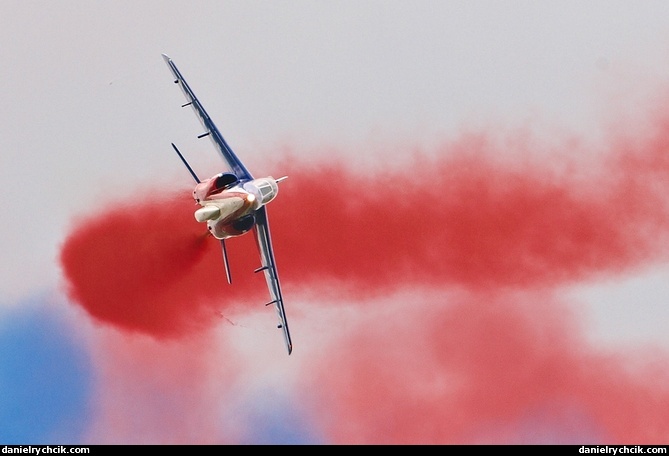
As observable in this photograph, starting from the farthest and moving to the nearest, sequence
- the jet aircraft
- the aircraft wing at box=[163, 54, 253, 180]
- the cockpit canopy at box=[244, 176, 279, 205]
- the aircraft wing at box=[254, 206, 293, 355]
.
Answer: the aircraft wing at box=[254, 206, 293, 355], the aircraft wing at box=[163, 54, 253, 180], the cockpit canopy at box=[244, 176, 279, 205], the jet aircraft

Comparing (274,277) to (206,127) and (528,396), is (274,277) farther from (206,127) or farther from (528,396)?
(528,396)

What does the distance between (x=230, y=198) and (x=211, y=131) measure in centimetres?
417

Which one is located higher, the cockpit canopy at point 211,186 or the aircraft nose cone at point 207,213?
the cockpit canopy at point 211,186

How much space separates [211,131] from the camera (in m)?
46.6

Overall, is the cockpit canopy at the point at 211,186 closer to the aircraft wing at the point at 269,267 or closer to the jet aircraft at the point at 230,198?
the jet aircraft at the point at 230,198

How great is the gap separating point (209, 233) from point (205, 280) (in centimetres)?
263

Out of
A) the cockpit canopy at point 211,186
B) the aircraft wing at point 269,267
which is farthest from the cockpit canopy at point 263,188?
the aircraft wing at point 269,267

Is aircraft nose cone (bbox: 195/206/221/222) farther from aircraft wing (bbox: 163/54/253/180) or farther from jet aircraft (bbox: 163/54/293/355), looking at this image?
aircraft wing (bbox: 163/54/253/180)

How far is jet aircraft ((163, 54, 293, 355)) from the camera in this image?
143 feet

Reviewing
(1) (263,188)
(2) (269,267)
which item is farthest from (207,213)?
(2) (269,267)

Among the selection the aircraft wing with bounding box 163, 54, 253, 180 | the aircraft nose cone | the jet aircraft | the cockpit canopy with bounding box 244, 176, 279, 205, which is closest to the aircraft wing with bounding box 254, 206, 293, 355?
the jet aircraft

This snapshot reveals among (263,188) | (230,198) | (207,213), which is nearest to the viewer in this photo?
(207,213)

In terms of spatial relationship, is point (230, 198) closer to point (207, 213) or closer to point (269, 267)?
point (207, 213)

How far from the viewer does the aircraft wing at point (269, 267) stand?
4659 centimetres
